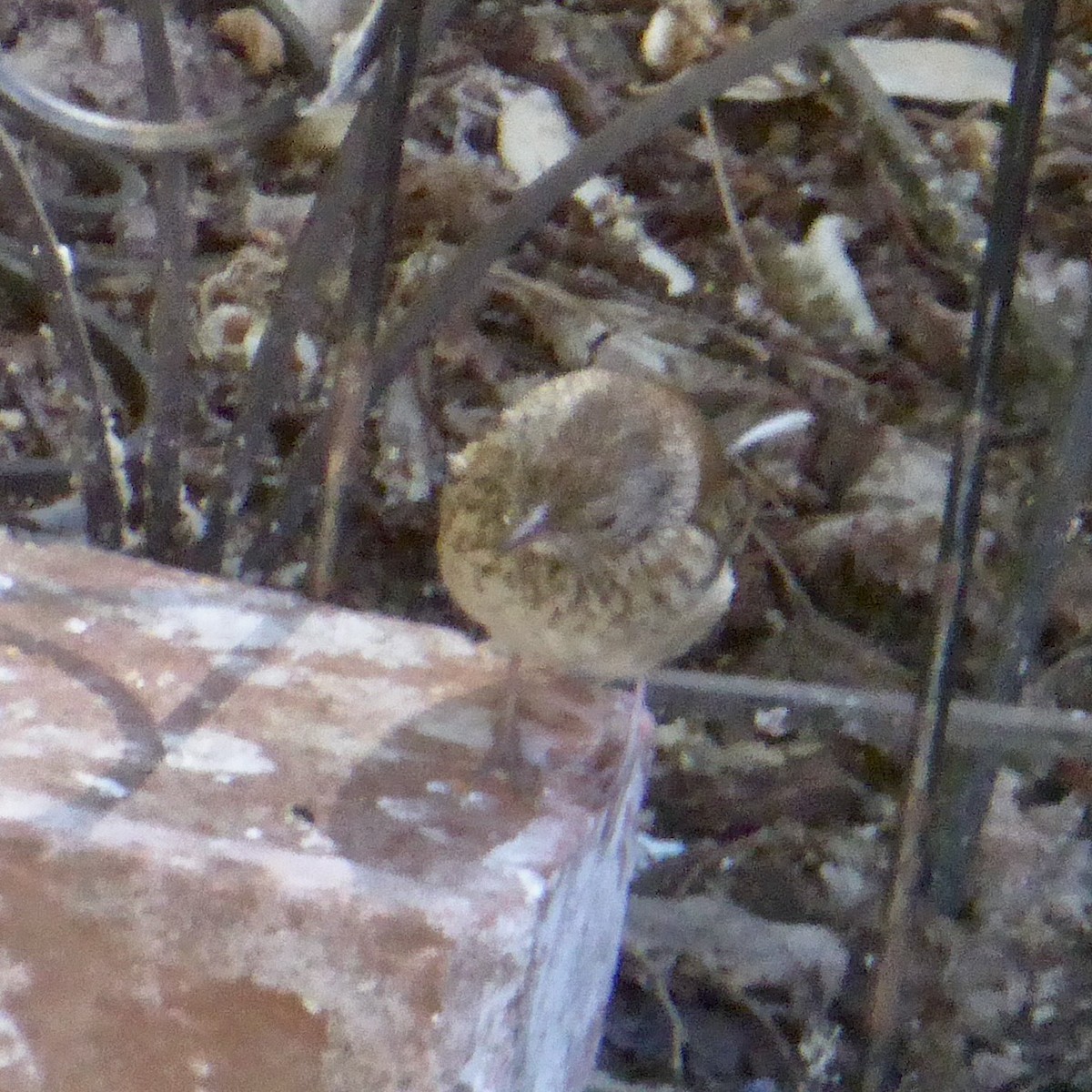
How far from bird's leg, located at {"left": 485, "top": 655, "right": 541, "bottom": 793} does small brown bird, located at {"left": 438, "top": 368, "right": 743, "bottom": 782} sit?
0.36ft

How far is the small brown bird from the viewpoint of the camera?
1.62 metres

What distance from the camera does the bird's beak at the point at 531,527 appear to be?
1552 millimetres

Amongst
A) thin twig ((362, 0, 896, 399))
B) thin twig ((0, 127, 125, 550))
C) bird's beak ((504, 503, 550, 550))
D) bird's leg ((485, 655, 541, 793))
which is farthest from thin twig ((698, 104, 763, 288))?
bird's leg ((485, 655, 541, 793))

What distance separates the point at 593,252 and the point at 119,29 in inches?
50.5

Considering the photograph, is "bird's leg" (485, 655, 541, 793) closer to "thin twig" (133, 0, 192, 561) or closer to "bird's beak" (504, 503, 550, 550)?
"bird's beak" (504, 503, 550, 550)

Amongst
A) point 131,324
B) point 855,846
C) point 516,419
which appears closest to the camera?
A: point 516,419

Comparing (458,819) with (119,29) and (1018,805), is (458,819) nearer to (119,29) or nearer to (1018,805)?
(1018,805)

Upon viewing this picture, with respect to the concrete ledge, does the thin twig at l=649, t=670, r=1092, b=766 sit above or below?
below

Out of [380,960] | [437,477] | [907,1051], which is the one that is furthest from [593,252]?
[380,960]

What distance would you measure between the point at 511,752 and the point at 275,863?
31 centimetres

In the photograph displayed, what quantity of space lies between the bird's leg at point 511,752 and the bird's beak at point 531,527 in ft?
0.55

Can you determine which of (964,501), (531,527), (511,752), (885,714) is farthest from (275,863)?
(885,714)

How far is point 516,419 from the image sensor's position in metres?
1.75

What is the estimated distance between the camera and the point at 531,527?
1.57m
